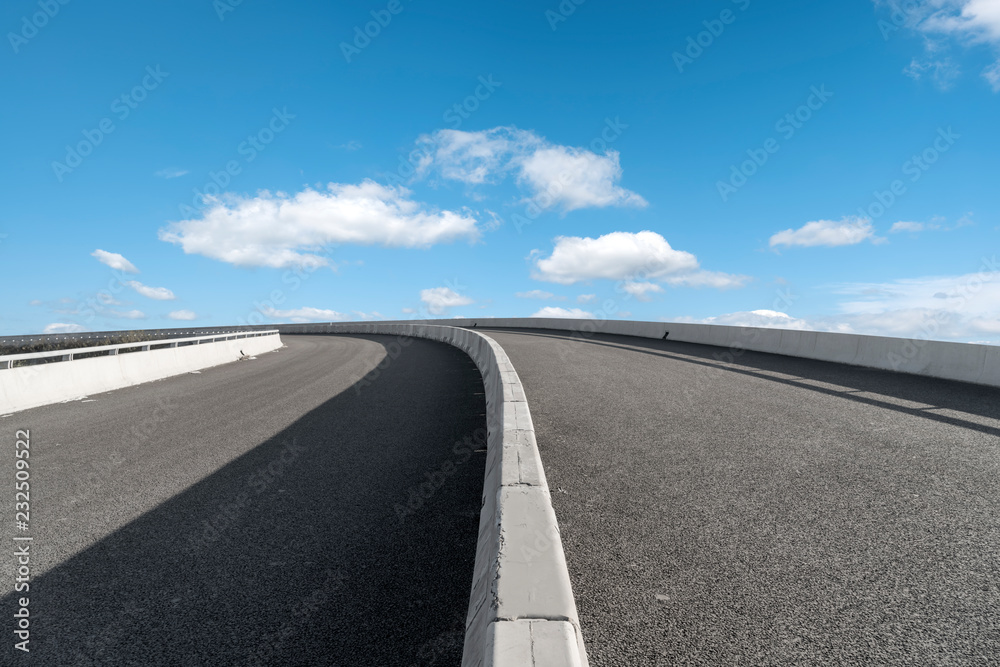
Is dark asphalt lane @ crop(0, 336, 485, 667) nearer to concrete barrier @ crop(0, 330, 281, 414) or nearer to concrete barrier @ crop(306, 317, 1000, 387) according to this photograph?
concrete barrier @ crop(0, 330, 281, 414)

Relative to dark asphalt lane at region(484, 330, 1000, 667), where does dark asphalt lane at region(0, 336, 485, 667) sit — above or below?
below

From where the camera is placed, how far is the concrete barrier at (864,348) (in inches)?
422

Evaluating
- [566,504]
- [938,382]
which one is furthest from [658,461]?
[938,382]

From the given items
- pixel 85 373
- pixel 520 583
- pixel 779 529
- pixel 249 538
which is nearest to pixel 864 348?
pixel 779 529

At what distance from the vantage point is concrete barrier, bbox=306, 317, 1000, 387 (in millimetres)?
10719

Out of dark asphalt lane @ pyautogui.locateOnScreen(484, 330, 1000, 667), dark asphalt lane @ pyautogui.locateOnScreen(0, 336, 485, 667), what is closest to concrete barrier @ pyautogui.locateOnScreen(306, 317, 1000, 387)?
dark asphalt lane @ pyautogui.locateOnScreen(484, 330, 1000, 667)

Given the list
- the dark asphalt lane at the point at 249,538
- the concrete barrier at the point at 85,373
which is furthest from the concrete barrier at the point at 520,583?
the concrete barrier at the point at 85,373

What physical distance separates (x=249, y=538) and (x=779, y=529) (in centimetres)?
394

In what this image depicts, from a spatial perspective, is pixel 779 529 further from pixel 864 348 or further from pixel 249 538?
pixel 864 348

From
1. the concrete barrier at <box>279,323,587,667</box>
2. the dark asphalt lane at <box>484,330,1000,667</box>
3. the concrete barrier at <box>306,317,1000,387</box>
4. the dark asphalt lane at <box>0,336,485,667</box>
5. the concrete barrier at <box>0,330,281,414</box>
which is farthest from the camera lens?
the concrete barrier at <box>306,317,1000,387</box>

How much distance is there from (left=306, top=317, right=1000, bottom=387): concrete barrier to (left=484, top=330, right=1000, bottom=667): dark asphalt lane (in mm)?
3105

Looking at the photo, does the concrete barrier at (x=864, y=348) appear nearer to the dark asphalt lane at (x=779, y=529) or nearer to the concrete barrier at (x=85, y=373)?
the dark asphalt lane at (x=779, y=529)

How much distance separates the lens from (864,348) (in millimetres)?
13461

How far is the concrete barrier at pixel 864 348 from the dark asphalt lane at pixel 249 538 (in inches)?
404
